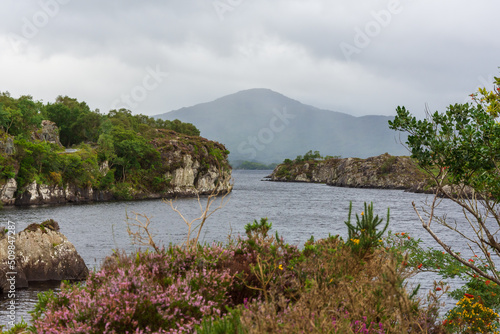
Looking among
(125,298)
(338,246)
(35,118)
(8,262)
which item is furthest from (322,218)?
(35,118)

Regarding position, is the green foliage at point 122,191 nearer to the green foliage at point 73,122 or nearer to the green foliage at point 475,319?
the green foliage at point 73,122

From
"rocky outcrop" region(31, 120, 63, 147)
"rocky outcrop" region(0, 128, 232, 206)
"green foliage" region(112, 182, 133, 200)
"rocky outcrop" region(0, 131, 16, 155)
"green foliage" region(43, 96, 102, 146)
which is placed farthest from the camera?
"green foliage" region(43, 96, 102, 146)

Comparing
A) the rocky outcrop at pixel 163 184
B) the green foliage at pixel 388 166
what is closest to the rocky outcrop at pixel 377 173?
the green foliage at pixel 388 166

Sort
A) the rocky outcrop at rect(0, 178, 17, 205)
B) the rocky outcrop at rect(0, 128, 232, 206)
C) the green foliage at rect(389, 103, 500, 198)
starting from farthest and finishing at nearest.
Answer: the rocky outcrop at rect(0, 128, 232, 206) → the rocky outcrop at rect(0, 178, 17, 205) → the green foliage at rect(389, 103, 500, 198)

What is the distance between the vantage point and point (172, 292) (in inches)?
256

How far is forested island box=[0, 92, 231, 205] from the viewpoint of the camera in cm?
7069

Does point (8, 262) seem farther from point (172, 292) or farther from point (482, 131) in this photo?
point (482, 131)

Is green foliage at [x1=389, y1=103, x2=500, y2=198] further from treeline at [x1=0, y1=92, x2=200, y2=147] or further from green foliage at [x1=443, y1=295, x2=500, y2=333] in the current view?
treeline at [x1=0, y1=92, x2=200, y2=147]

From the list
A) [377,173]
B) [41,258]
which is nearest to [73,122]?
[41,258]

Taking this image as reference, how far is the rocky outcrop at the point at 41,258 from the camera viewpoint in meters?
22.4

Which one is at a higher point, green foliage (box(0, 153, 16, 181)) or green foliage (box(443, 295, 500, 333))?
green foliage (box(0, 153, 16, 181))

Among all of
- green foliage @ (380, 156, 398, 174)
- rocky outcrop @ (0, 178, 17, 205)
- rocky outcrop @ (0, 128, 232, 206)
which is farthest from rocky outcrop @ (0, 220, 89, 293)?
green foliage @ (380, 156, 398, 174)

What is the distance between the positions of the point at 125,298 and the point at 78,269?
802 inches

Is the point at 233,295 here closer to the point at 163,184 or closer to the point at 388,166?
the point at 163,184
